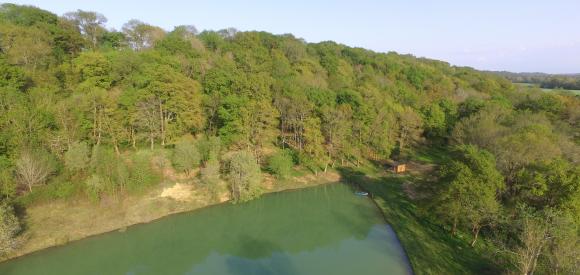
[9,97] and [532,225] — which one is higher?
[9,97]

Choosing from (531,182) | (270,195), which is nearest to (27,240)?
(270,195)

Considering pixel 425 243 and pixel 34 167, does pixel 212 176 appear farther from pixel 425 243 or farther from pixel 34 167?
Answer: pixel 425 243

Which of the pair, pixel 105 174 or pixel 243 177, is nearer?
pixel 105 174

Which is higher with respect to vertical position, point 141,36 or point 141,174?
point 141,36

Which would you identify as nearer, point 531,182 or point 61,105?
point 531,182

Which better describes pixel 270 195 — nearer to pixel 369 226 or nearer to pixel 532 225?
pixel 369 226

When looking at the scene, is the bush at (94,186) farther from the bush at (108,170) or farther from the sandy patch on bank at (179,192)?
the sandy patch on bank at (179,192)

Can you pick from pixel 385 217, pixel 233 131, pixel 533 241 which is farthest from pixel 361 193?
pixel 533 241
